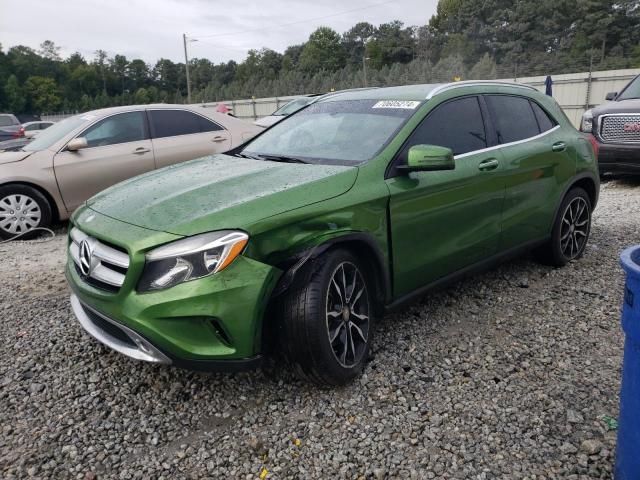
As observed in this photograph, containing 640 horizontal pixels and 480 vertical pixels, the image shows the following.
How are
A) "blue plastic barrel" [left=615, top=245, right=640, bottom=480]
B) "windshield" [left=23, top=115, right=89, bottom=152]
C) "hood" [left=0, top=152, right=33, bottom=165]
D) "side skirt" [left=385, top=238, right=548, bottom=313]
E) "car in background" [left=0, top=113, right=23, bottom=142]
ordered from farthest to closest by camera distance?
"car in background" [left=0, top=113, right=23, bottom=142]
"windshield" [left=23, top=115, right=89, bottom=152]
"hood" [left=0, top=152, right=33, bottom=165]
"side skirt" [left=385, top=238, right=548, bottom=313]
"blue plastic barrel" [left=615, top=245, right=640, bottom=480]

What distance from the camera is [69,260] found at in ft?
10.3

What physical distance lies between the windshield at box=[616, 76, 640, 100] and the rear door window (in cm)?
536

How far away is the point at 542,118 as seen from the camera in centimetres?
448

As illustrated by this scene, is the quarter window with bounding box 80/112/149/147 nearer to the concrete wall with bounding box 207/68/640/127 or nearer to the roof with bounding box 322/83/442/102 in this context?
the roof with bounding box 322/83/442/102

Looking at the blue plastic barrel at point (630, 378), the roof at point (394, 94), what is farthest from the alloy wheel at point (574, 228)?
the blue plastic barrel at point (630, 378)

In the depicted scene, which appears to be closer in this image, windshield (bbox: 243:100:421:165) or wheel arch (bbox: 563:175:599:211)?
windshield (bbox: 243:100:421:165)

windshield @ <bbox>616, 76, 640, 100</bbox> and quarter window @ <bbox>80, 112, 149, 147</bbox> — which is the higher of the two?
windshield @ <bbox>616, 76, 640, 100</bbox>

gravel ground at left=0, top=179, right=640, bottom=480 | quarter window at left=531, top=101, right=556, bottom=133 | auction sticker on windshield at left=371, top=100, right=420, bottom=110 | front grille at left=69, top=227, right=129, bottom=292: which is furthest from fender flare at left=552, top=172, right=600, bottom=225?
front grille at left=69, top=227, right=129, bottom=292

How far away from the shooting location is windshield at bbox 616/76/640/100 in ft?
28.0

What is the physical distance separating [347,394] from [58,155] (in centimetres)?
494

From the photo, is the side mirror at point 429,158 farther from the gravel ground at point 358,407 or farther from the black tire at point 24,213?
the black tire at point 24,213

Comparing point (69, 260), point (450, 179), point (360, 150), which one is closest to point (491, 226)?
point (450, 179)

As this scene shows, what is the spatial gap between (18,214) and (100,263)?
4.10 meters

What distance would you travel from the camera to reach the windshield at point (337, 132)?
336 centimetres
